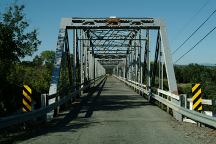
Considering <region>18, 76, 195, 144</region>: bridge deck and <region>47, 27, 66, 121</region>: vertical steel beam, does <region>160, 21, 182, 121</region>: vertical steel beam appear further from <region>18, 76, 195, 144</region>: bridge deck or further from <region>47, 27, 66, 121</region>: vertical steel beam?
<region>47, 27, 66, 121</region>: vertical steel beam

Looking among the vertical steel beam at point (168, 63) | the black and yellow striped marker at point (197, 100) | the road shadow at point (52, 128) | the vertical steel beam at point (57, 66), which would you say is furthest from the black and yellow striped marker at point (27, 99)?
the vertical steel beam at point (168, 63)

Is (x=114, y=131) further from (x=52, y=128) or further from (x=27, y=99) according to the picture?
(x=27, y=99)

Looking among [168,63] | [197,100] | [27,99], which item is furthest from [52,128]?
[168,63]

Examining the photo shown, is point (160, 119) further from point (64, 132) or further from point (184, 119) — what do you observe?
point (64, 132)

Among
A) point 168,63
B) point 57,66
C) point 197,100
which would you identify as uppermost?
point 168,63

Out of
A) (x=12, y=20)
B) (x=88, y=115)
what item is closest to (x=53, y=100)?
(x=88, y=115)

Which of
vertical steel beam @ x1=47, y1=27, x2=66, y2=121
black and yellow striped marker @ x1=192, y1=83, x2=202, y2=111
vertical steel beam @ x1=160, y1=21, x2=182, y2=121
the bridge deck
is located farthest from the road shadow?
vertical steel beam @ x1=160, y1=21, x2=182, y2=121

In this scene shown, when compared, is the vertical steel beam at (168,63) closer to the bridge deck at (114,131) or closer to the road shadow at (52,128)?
the bridge deck at (114,131)

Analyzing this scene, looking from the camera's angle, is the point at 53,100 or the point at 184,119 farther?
the point at 53,100

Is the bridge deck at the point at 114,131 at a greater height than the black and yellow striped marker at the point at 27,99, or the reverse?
the black and yellow striped marker at the point at 27,99

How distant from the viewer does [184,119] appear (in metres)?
13.3

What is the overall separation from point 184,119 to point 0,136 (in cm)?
630

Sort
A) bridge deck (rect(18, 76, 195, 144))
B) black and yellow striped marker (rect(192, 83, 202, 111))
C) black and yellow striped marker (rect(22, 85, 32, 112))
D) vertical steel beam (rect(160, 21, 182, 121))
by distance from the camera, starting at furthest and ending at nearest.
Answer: vertical steel beam (rect(160, 21, 182, 121)), black and yellow striped marker (rect(192, 83, 202, 111)), black and yellow striped marker (rect(22, 85, 32, 112)), bridge deck (rect(18, 76, 195, 144))

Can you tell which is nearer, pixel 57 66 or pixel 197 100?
pixel 197 100
